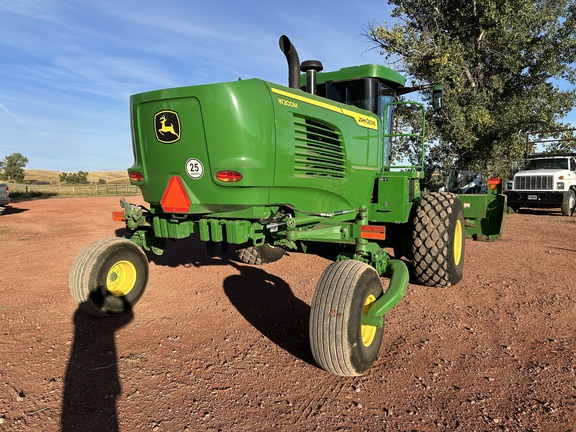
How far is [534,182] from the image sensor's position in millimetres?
13844

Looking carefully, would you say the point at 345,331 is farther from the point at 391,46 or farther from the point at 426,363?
the point at 391,46

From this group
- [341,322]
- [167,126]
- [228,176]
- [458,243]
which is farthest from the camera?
[458,243]

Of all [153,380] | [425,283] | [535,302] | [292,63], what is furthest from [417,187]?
[153,380]

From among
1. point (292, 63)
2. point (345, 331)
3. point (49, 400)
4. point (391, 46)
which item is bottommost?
point (49, 400)

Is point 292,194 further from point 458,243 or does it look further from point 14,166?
point 14,166

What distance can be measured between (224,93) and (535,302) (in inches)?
157

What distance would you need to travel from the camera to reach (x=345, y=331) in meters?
2.68

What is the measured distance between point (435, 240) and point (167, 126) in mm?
3161

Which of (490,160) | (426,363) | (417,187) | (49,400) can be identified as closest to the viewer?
(49,400)

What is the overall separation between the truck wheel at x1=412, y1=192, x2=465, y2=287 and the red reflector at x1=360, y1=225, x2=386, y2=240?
1240mm

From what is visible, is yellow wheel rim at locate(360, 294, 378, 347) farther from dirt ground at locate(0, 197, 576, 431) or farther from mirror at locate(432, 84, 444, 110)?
mirror at locate(432, 84, 444, 110)

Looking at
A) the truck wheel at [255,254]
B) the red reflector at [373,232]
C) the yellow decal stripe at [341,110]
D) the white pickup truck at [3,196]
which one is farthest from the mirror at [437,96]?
the white pickup truck at [3,196]

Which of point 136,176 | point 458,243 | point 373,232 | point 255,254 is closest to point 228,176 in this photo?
point 136,176

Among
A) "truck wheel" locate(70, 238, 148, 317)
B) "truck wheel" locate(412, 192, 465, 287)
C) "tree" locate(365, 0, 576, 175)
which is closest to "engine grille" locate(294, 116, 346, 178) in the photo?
"truck wheel" locate(412, 192, 465, 287)
